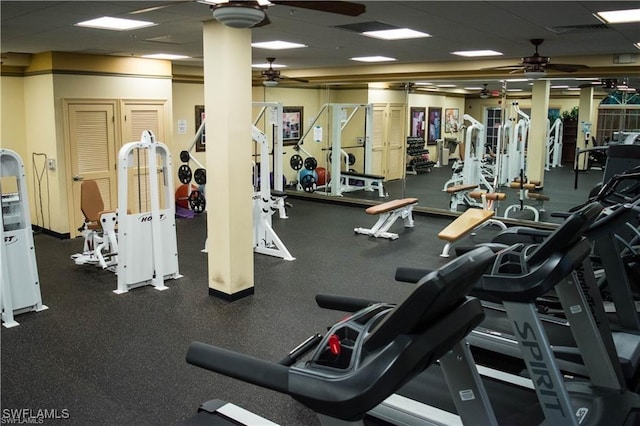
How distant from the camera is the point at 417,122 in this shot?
1242 cm

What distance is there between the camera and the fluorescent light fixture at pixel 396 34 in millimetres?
5060

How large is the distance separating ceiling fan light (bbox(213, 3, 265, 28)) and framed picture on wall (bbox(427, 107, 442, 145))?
10.6 meters

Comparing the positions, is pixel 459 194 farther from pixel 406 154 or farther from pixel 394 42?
pixel 394 42

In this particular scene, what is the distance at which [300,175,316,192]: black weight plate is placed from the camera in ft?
33.9

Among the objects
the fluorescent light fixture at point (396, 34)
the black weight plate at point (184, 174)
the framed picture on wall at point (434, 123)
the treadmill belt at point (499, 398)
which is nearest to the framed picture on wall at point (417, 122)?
the framed picture on wall at point (434, 123)

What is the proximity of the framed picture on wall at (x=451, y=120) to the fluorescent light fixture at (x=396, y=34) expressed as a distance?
27.9ft

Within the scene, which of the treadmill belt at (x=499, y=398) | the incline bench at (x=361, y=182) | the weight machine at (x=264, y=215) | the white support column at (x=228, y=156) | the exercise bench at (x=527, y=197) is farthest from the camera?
the incline bench at (x=361, y=182)

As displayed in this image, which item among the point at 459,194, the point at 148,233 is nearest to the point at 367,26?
the point at 148,233

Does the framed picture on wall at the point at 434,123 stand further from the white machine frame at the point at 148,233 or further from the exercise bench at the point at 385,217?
the white machine frame at the point at 148,233

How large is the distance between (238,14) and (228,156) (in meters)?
1.98

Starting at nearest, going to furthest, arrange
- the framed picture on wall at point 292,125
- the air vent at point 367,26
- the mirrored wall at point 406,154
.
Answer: the air vent at point 367,26 → the mirrored wall at point 406,154 → the framed picture on wall at point 292,125

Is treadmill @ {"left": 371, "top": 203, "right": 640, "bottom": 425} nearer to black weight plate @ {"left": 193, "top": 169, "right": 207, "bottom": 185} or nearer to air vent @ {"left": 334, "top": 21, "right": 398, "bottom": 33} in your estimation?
air vent @ {"left": 334, "top": 21, "right": 398, "bottom": 33}

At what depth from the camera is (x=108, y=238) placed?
573 centimetres

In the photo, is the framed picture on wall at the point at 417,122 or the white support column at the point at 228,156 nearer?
the white support column at the point at 228,156
